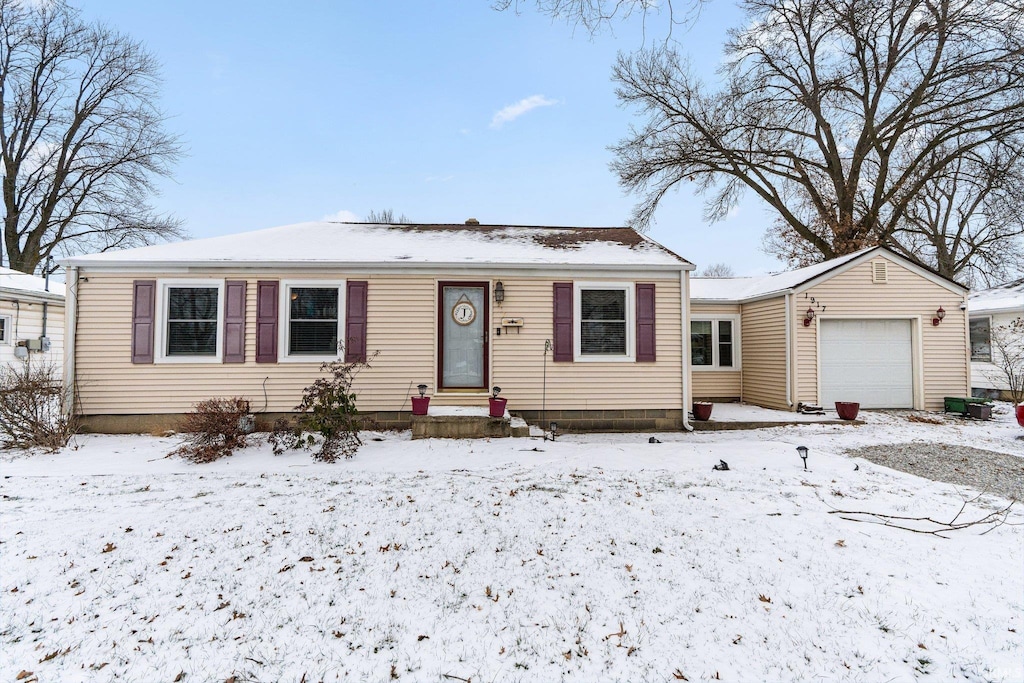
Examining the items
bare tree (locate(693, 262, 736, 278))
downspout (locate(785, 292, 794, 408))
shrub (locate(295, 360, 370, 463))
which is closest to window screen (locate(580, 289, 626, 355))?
shrub (locate(295, 360, 370, 463))

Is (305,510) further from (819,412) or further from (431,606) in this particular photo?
(819,412)

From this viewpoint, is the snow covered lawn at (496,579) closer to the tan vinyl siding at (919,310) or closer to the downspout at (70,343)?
the downspout at (70,343)

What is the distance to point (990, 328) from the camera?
1347 centimetres

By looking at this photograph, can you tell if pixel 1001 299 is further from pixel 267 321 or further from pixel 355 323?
pixel 267 321

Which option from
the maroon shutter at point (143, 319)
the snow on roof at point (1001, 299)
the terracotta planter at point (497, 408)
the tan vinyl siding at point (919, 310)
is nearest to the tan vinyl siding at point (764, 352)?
the tan vinyl siding at point (919, 310)

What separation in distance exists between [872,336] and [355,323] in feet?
37.2

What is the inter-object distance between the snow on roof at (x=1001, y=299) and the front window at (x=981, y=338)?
16.1 inches

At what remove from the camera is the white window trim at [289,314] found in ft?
26.3

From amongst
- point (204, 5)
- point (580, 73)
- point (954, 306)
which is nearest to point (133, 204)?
point (204, 5)

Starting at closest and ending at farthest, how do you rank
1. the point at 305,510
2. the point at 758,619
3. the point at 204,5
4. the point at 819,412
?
the point at 758,619, the point at 305,510, the point at 204,5, the point at 819,412

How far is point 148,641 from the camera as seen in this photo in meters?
2.66

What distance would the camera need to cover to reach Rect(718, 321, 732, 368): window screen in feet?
39.6

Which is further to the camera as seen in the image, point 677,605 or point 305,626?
point 677,605

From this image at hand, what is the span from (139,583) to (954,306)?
48.8 ft
